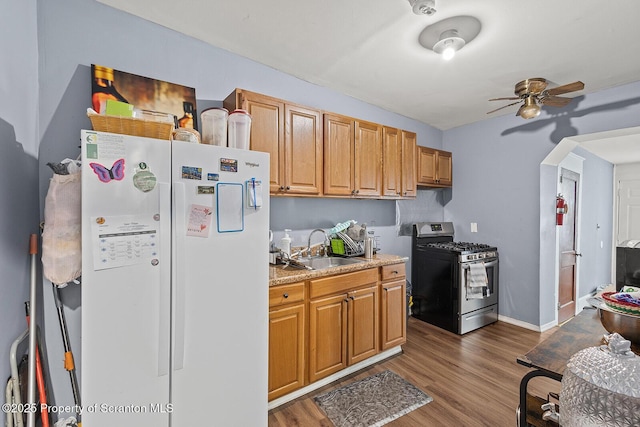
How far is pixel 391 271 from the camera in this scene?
104 inches

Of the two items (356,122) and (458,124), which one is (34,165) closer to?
(356,122)

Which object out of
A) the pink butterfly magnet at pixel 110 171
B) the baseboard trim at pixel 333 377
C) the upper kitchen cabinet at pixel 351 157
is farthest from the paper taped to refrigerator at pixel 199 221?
the baseboard trim at pixel 333 377

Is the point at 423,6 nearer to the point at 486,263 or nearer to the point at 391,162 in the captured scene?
the point at 391,162

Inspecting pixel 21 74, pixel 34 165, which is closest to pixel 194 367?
pixel 34 165

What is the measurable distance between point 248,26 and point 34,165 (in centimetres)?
159

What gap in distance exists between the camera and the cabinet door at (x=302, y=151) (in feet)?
7.66

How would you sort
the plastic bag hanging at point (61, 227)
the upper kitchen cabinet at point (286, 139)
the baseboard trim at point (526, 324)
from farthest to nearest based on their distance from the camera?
the baseboard trim at point (526, 324)
the upper kitchen cabinet at point (286, 139)
the plastic bag hanging at point (61, 227)

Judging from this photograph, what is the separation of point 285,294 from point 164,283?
823 millimetres

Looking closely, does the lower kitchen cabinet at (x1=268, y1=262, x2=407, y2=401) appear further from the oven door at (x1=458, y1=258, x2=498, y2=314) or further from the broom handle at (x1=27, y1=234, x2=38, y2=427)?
the broom handle at (x1=27, y1=234, x2=38, y2=427)

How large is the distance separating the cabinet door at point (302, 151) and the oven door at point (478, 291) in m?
2.03

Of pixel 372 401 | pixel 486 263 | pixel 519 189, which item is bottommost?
pixel 372 401

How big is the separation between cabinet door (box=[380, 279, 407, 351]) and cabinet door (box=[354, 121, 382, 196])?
0.97 meters

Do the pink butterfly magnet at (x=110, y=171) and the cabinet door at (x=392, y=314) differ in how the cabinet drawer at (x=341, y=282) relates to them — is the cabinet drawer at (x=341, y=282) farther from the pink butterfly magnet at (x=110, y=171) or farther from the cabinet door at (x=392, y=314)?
the pink butterfly magnet at (x=110, y=171)

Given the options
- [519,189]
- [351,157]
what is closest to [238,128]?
[351,157]
